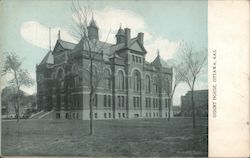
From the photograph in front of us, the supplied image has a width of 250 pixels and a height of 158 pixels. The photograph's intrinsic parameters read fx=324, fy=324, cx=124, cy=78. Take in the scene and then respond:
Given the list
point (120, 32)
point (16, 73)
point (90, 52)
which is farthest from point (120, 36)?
point (16, 73)

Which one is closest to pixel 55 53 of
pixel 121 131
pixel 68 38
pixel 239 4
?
pixel 68 38

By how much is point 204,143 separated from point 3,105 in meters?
3.61

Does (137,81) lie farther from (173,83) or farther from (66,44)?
(66,44)

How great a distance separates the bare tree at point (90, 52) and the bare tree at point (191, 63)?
140 cm

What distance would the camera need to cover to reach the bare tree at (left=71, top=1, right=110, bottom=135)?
5.71m

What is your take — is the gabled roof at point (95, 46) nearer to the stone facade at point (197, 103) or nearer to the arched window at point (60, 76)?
the arched window at point (60, 76)

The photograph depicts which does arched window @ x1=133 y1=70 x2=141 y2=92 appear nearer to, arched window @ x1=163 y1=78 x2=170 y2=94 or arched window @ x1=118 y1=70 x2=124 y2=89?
arched window @ x1=118 y1=70 x2=124 y2=89

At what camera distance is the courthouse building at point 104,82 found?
5.80 metres

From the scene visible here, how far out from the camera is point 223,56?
5.07m

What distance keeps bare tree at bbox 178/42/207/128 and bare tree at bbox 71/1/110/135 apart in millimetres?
1400

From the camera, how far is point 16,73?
19.2 ft

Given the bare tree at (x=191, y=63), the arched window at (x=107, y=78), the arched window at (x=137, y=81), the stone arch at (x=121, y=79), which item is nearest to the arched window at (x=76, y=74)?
the arched window at (x=107, y=78)

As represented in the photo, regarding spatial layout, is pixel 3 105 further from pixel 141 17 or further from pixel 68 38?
pixel 141 17

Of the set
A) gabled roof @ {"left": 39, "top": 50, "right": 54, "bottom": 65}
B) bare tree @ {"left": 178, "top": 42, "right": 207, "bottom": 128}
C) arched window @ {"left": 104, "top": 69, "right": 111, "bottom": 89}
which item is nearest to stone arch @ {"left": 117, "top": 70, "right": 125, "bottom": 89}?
arched window @ {"left": 104, "top": 69, "right": 111, "bottom": 89}
